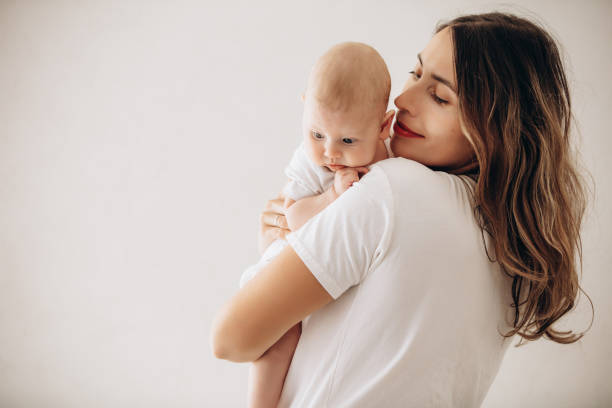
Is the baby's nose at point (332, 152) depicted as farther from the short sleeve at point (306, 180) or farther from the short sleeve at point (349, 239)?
the short sleeve at point (349, 239)

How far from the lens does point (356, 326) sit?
798mm

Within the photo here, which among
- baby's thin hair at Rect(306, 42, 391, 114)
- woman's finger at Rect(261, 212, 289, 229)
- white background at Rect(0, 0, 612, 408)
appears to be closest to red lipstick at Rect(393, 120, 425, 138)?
baby's thin hair at Rect(306, 42, 391, 114)

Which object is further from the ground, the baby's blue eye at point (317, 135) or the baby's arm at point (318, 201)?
the baby's blue eye at point (317, 135)

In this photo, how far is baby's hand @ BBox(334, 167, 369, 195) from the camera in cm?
97

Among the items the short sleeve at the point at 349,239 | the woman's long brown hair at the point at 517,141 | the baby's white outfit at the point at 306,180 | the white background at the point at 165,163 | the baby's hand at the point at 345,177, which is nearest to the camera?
the short sleeve at the point at 349,239

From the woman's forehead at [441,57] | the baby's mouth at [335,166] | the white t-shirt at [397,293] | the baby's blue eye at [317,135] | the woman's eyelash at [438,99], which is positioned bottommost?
the white t-shirt at [397,293]

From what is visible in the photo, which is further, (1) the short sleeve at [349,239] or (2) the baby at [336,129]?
(2) the baby at [336,129]

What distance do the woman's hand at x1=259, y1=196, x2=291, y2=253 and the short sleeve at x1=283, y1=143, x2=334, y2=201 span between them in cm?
9

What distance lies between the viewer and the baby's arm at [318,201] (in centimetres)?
98

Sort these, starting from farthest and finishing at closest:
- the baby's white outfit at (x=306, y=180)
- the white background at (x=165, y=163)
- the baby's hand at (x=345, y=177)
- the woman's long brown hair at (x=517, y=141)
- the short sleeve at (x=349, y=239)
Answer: the white background at (x=165, y=163), the baby's white outfit at (x=306, y=180), the baby's hand at (x=345, y=177), the woman's long brown hair at (x=517, y=141), the short sleeve at (x=349, y=239)

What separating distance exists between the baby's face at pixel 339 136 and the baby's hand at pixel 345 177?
0.01 meters

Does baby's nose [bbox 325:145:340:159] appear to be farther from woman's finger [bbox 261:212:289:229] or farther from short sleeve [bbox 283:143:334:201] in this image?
woman's finger [bbox 261:212:289:229]

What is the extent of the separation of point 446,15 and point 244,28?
2.97 ft

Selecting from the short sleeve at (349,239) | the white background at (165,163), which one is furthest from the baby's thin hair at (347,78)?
the white background at (165,163)
